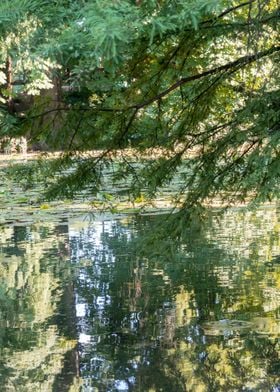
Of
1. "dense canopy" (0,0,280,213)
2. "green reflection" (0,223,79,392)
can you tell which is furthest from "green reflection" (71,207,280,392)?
"dense canopy" (0,0,280,213)

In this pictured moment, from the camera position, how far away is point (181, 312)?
516 cm

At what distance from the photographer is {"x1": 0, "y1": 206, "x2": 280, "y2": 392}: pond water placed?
4.11 m

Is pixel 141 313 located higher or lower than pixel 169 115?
lower

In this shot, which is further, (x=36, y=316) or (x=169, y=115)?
(x=169, y=115)

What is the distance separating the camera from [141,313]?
520cm

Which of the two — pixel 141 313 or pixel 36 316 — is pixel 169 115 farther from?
pixel 36 316

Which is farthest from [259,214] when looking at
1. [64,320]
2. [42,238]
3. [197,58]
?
[64,320]

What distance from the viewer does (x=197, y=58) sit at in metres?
5.63

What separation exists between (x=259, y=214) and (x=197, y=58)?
12.6 feet

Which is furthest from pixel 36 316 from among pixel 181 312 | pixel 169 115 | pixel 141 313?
pixel 169 115

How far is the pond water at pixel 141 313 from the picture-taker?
4105 mm

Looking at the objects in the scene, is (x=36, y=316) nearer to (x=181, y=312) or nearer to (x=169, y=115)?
(x=181, y=312)

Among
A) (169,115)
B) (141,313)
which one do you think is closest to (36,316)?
(141,313)

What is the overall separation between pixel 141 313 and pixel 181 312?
24 cm
